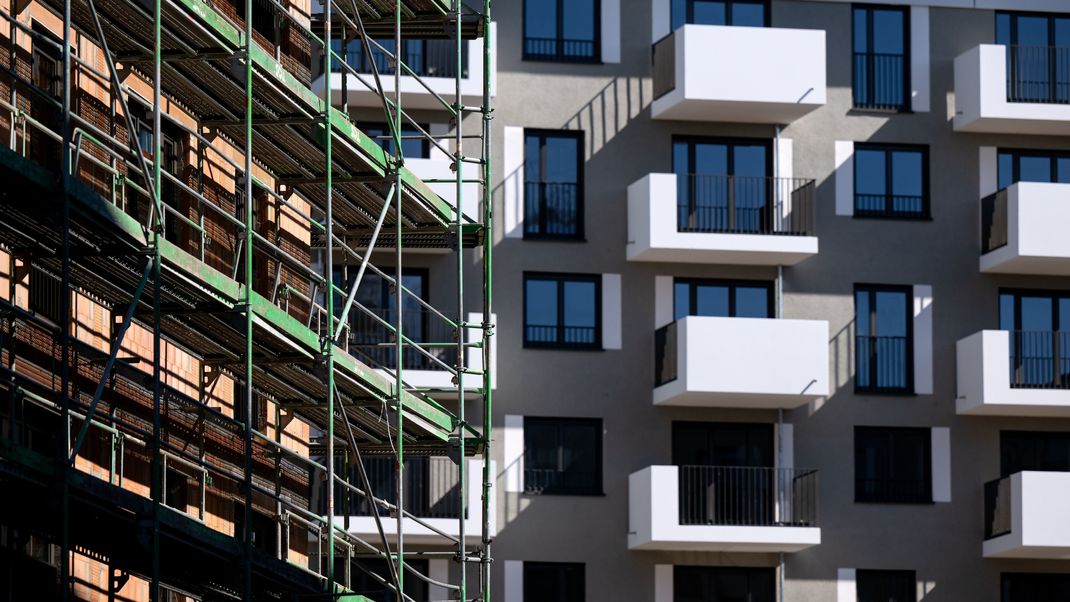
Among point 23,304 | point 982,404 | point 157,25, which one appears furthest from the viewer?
point 982,404

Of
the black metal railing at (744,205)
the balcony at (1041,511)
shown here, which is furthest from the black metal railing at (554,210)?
the balcony at (1041,511)

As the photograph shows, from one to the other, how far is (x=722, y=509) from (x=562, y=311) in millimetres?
4223

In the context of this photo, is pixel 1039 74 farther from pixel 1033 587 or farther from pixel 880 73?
pixel 1033 587

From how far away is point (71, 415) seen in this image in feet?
57.3

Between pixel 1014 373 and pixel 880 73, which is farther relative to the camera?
pixel 880 73

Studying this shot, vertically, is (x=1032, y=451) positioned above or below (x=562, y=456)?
above

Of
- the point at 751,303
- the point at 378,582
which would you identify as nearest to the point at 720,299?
the point at 751,303

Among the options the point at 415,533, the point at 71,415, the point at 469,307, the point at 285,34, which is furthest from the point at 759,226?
the point at 71,415

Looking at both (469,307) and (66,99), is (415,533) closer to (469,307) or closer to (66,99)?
(469,307)

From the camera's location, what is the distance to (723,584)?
36.8m

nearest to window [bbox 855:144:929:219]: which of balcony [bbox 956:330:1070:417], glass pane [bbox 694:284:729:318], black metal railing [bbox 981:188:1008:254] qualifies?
black metal railing [bbox 981:188:1008:254]

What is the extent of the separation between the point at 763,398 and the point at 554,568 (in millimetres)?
4371

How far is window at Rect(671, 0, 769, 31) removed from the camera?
1516 inches

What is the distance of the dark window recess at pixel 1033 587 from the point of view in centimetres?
3744
